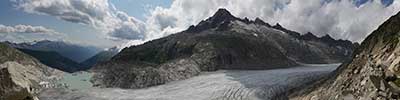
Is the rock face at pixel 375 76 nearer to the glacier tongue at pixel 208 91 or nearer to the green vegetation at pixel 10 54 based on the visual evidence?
the glacier tongue at pixel 208 91

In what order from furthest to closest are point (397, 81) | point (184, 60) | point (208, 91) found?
1. point (184, 60)
2. point (208, 91)
3. point (397, 81)

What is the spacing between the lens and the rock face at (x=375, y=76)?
2675cm

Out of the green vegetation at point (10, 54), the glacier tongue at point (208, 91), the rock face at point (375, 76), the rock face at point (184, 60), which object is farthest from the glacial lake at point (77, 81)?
the rock face at point (375, 76)

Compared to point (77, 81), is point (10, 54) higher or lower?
higher

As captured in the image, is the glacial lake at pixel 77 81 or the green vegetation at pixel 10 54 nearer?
the glacial lake at pixel 77 81

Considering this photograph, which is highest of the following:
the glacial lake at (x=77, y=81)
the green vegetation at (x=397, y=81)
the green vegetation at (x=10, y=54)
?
the green vegetation at (x=10, y=54)

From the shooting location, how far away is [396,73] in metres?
26.8

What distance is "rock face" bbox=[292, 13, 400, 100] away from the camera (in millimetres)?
26750

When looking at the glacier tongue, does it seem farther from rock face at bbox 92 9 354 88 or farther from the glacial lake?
rock face at bbox 92 9 354 88

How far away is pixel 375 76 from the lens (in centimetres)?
2866

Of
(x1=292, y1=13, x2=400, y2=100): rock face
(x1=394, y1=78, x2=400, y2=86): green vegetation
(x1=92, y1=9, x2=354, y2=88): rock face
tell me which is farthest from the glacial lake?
(x1=394, y1=78, x2=400, y2=86): green vegetation

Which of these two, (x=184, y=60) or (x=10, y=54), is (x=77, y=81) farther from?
(x=184, y=60)

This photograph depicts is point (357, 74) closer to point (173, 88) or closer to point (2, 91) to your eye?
point (2, 91)

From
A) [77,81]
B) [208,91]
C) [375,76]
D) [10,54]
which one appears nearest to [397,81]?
[375,76]
